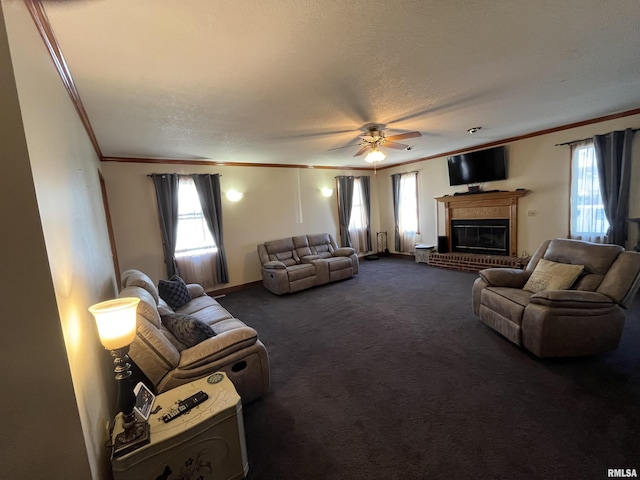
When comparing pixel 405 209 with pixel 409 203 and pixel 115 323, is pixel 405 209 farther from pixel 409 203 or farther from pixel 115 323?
pixel 115 323

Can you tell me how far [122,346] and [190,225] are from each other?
4105mm

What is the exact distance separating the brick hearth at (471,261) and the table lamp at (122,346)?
582cm

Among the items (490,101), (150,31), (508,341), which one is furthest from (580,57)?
(150,31)

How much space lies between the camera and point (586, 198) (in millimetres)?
4363

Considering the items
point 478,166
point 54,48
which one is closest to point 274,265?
point 54,48

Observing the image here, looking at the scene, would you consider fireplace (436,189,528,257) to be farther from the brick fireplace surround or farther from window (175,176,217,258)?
window (175,176,217,258)

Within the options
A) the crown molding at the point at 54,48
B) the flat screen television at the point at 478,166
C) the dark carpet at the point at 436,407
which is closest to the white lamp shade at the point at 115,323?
the dark carpet at the point at 436,407

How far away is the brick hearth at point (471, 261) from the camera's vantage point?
506cm

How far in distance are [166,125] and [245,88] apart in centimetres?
133

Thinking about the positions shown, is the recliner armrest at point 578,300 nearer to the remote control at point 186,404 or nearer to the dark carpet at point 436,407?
the dark carpet at point 436,407

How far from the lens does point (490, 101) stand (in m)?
2.99

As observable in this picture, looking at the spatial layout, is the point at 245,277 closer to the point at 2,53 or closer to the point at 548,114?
the point at 2,53

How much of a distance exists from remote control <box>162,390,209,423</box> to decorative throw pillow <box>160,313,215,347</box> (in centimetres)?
55

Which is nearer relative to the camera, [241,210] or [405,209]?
[241,210]
